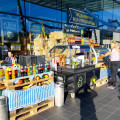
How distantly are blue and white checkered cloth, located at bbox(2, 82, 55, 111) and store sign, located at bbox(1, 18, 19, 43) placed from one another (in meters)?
5.13

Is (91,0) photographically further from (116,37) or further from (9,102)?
(9,102)

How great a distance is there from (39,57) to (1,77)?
1.27 m

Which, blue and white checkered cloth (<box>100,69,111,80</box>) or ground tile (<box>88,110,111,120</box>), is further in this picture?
blue and white checkered cloth (<box>100,69,111,80</box>)

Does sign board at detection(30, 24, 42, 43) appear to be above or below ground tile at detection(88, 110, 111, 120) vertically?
above

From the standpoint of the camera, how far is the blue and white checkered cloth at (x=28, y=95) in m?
3.43

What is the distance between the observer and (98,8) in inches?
580

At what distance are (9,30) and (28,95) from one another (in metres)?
5.69

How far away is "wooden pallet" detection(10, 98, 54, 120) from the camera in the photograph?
11.5ft

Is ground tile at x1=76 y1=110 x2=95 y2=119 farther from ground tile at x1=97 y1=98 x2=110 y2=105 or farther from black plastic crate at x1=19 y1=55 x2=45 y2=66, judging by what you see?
black plastic crate at x1=19 y1=55 x2=45 y2=66

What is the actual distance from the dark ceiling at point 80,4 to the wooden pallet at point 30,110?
305 inches

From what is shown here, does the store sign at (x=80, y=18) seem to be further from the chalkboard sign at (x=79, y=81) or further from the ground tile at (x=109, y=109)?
the ground tile at (x=109, y=109)

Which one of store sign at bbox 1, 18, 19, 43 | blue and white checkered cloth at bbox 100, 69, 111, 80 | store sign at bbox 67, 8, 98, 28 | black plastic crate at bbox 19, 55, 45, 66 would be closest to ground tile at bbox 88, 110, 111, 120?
black plastic crate at bbox 19, 55, 45, 66

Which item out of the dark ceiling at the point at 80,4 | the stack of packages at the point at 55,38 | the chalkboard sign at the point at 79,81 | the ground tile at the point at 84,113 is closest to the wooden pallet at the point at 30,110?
the ground tile at the point at 84,113

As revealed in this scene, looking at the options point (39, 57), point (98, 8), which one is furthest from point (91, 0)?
point (39, 57)
